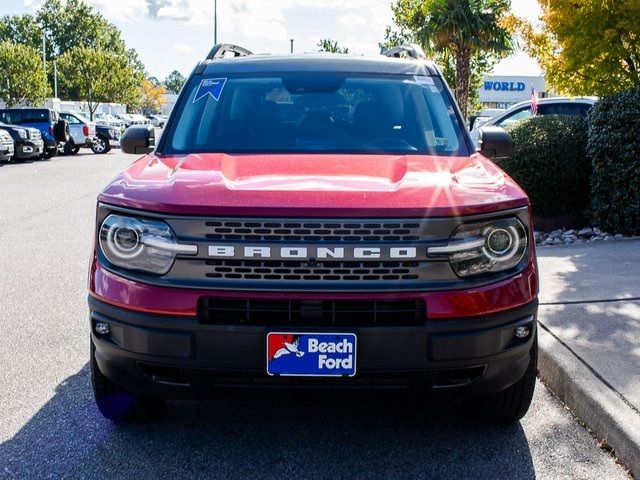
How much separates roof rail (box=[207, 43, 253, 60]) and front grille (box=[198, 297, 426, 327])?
2404 millimetres

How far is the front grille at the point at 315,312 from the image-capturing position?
3.01m

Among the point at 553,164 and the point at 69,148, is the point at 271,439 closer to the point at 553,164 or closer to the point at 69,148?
the point at 553,164

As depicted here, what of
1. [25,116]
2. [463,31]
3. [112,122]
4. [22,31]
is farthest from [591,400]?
[22,31]

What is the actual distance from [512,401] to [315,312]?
3.81 ft

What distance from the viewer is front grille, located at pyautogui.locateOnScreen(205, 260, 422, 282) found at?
3.02 meters

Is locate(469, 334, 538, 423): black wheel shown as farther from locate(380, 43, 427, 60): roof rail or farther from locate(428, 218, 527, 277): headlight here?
locate(380, 43, 427, 60): roof rail

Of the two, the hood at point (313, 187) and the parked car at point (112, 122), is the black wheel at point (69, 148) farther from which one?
the hood at point (313, 187)

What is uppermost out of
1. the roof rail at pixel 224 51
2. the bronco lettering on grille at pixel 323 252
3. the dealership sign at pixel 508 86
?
the roof rail at pixel 224 51

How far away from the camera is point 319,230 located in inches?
118

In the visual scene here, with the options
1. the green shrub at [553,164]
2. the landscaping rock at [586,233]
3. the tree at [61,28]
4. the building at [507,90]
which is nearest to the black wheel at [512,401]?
the landscaping rock at [586,233]

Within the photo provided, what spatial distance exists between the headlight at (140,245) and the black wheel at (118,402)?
0.61 m

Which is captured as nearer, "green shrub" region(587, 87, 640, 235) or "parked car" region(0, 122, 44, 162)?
"green shrub" region(587, 87, 640, 235)

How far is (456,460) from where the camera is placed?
345 centimetres

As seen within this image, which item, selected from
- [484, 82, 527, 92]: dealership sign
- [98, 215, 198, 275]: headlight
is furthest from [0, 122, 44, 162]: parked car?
[484, 82, 527, 92]: dealership sign
